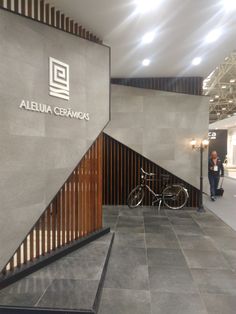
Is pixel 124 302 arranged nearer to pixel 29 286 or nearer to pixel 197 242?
pixel 29 286

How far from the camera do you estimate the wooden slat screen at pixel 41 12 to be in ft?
9.61

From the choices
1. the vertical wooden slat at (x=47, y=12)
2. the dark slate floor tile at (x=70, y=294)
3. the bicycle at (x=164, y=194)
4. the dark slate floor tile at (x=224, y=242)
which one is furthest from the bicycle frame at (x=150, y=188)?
the vertical wooden slat at (x=47, y=12)

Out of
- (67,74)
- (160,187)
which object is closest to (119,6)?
(67,74)

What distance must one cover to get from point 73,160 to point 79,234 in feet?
4.35

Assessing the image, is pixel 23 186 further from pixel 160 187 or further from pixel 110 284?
pixel 160 187

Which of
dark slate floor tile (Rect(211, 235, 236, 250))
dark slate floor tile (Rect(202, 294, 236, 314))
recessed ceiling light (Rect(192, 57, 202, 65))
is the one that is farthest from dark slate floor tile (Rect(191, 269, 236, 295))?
recessed ceiling light (Rect(192, 57, 202, 65))

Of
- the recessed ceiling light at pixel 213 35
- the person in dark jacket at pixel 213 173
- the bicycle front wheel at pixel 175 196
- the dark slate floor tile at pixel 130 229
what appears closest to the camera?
the recessed ceiling light at pixel 213 35

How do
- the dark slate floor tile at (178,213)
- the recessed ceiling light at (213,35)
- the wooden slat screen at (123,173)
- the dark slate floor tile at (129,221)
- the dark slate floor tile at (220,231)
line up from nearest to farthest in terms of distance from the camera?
the recessed ceiling light at (213,35) < the dark slate floor tile at (220,231) < the dark slate floor tile at (129,221) < the dark slate floor tile at (178,213) < the wooden slat screen at (123,173)

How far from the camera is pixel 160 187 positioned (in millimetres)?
7324

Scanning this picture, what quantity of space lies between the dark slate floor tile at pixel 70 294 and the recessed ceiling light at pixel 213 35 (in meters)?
4.41

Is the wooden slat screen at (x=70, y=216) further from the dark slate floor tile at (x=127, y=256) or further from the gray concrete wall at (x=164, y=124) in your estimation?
the gray concrete wall at (x=164, y=124)

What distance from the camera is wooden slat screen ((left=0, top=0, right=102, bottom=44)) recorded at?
9.61 ft

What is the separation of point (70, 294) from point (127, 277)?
906 millimetres

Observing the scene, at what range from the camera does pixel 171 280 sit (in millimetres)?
3312
